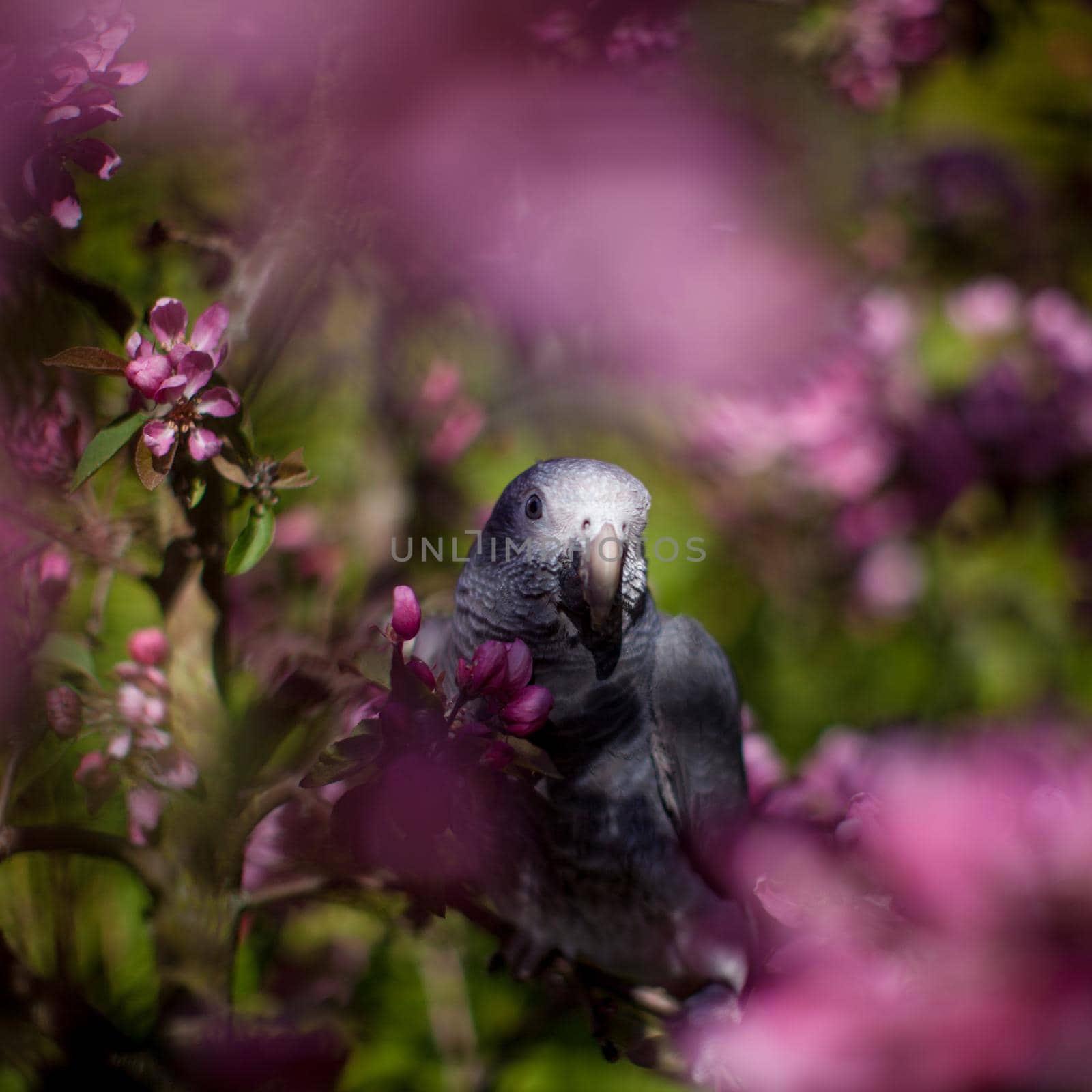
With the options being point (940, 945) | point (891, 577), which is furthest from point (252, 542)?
point (891, 577)

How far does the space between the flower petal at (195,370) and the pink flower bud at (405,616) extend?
0.30 feet

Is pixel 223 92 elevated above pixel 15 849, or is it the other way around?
pixel 223 92

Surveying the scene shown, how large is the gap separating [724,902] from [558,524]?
198 millimetres

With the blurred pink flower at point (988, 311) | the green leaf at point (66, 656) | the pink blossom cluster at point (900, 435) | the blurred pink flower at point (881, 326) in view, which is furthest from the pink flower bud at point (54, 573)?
the blurred pink flower at point (988, 311)

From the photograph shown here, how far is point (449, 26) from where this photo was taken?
0.37 metres

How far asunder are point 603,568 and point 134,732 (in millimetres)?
193

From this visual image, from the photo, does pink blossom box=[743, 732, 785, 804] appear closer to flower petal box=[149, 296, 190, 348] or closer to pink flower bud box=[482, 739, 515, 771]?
pink flower bud box=[482, 739, 515, 771]

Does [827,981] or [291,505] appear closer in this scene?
[827,981]

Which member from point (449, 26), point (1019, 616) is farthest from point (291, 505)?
point (1019, 616)

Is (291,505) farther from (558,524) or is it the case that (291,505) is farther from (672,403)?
(672,403)

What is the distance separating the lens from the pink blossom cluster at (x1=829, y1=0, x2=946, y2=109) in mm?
630

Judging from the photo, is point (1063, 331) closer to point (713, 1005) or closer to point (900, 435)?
point (900, 435)

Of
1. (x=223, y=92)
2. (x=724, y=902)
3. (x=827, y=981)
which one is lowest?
(x=724, y=902)

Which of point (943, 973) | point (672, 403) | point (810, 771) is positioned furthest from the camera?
point (672, 403)
